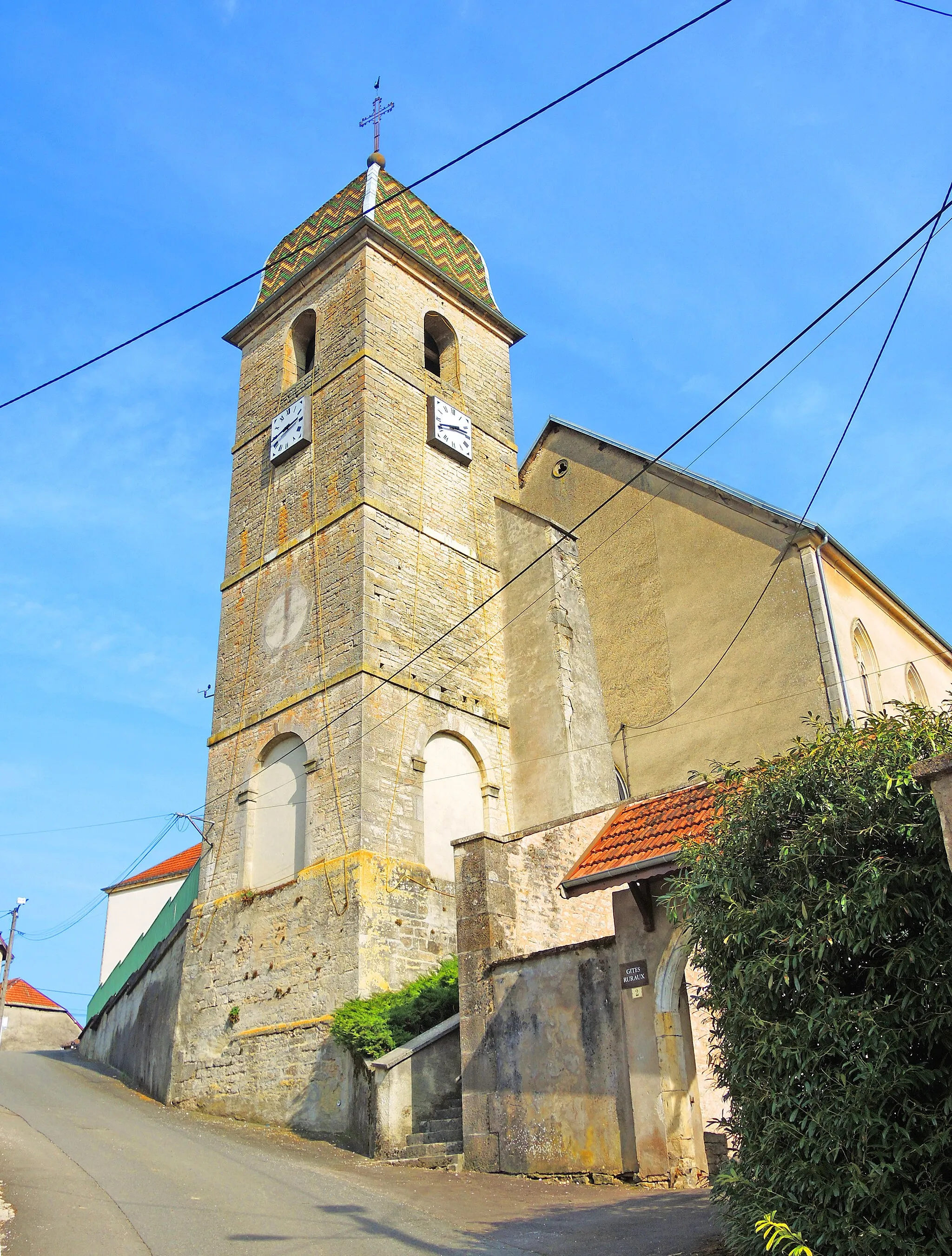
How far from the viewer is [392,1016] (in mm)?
14047

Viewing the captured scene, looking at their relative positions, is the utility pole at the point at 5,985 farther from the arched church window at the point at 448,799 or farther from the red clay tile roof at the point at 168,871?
the arched church window at the point at 448,799

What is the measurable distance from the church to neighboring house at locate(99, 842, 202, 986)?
433 inches

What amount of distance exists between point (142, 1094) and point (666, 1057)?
12.2 metres

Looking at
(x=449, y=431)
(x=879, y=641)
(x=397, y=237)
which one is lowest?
(x=879, y=641)

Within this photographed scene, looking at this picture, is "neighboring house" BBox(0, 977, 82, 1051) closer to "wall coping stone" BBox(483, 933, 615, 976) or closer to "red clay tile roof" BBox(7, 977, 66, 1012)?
"red clay tile roof" BBox(7, 977, 66, 1012)

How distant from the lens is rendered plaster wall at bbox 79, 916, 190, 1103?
1830 cm

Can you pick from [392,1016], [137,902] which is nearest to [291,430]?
[392,1016]

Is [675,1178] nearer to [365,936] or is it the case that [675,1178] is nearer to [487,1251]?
[487,1251]

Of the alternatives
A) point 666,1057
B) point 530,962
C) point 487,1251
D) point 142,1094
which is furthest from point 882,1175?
point 142,1094

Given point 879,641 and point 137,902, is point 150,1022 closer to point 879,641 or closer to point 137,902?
point 879,641

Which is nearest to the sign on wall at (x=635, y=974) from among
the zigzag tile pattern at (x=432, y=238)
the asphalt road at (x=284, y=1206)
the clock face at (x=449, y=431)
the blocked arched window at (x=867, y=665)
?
the asphalt road at (x=284, y=1206)

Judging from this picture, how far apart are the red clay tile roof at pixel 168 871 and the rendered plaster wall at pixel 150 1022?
9905 mm

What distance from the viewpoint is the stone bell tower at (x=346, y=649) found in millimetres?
16125

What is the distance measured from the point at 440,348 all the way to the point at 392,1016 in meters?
14.3
